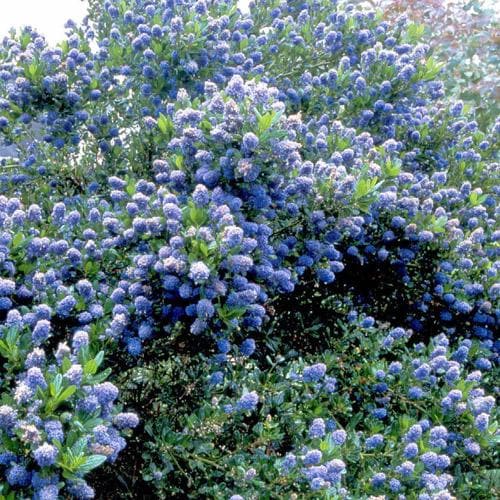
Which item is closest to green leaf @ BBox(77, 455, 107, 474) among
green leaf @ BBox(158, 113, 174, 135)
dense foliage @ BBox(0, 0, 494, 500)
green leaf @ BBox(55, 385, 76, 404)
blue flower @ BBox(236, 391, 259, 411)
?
dense foliage @ BBox(0, 0, 494, 500)

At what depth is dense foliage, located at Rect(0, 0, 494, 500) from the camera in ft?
9.34

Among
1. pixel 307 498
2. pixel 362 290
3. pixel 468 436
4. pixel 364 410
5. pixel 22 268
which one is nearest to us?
pixel 307 498

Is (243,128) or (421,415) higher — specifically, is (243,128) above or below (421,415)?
above

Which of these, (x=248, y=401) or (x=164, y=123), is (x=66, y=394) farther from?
(x=164, y=123)

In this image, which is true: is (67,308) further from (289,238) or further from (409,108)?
(409,108)

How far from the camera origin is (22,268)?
120 inches

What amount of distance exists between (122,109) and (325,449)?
275 cm

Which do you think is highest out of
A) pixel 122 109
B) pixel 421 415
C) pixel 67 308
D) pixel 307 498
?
pixel 122 109

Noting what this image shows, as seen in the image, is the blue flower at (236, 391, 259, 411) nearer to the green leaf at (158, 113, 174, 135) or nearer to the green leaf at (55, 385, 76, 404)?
the green leaf at (55, 385, 76, 404)

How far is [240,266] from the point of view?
287cm

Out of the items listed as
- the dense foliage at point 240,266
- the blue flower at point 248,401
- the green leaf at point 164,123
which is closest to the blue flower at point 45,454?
the dense foliage at point 240,266

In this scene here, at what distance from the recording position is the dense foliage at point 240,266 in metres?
2.85

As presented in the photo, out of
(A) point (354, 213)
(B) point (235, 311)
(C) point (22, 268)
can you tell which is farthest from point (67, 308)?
(A) point (354, 213)

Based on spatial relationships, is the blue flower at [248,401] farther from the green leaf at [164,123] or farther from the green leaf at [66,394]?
the green leaf at [164,123]
